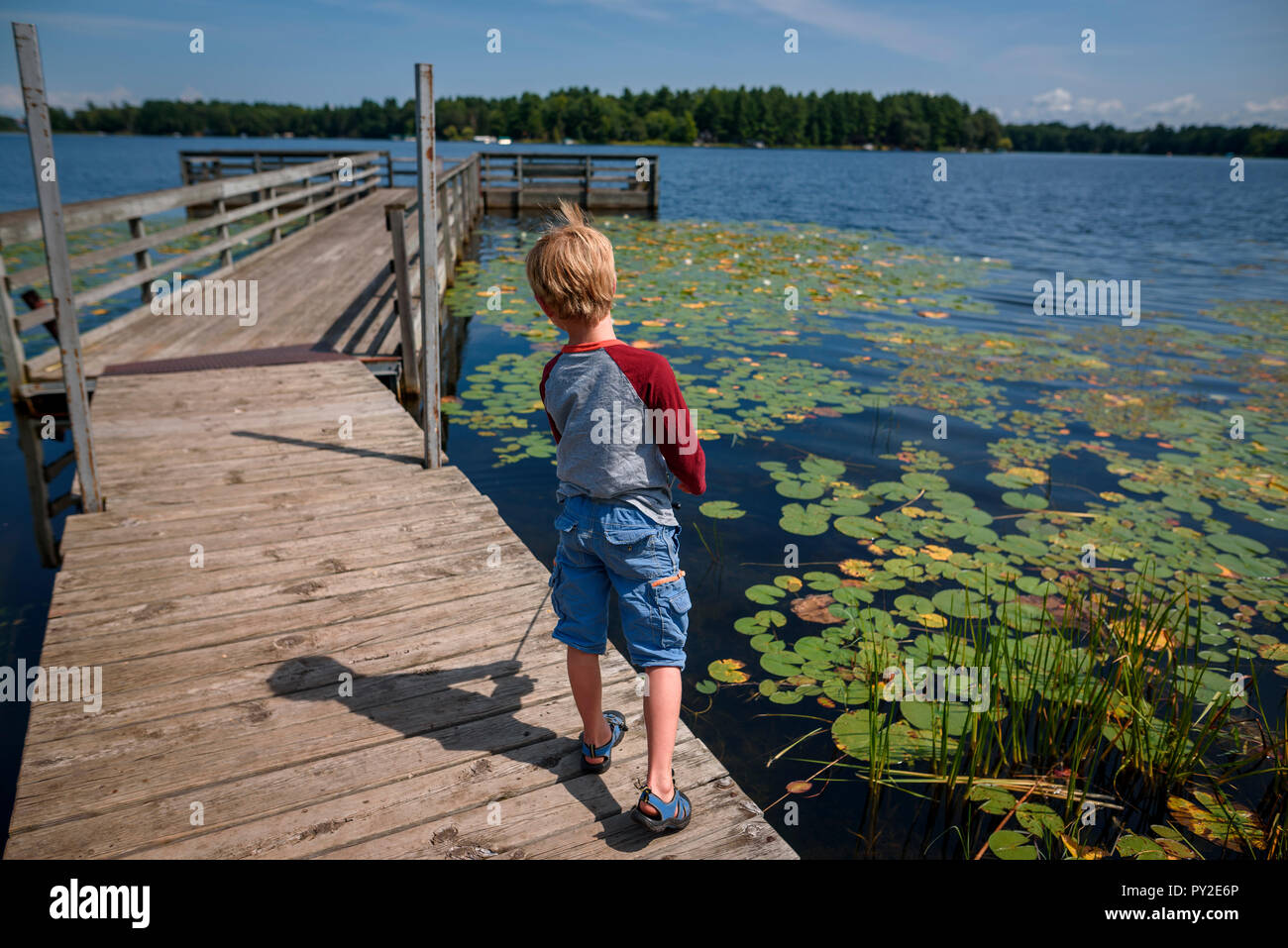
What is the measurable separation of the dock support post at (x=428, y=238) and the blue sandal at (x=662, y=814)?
2.40 meters

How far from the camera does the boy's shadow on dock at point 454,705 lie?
2008 mm

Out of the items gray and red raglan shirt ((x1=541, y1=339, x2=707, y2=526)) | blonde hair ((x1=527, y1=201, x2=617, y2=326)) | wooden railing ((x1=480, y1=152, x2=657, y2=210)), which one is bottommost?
gray and red raglan shirt ((x1=541, y1=339, x2=707, y2=526))

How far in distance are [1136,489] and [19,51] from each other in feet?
20.3

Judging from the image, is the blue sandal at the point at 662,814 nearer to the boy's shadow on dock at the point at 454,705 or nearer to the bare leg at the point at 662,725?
the bare leg at the point at 662,725

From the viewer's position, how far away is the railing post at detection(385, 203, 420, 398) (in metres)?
5.33

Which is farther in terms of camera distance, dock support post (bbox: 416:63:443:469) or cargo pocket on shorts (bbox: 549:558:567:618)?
dock support post (bbox: 416:63:443:469)

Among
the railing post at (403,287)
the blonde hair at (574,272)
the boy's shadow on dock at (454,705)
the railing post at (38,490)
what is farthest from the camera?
the railing post at (403,287)

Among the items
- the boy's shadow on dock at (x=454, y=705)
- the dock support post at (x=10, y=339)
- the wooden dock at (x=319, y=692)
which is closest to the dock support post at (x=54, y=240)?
the wooden dock at (x=319, y=692)

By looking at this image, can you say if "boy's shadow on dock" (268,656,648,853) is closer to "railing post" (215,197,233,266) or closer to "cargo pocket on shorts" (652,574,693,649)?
"cargo pocket on shorts" (652,574,693,649)

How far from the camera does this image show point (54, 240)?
9.70 feet

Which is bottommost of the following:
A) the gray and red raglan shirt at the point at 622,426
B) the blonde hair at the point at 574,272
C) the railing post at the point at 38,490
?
the railing post at the point at 38,490

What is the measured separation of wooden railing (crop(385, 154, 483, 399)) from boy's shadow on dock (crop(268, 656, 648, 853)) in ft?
6.34

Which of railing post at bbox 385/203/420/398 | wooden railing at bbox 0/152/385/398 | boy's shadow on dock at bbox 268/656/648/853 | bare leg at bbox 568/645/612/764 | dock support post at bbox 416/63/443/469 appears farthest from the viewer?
railing post at bbox 385/203/420/398

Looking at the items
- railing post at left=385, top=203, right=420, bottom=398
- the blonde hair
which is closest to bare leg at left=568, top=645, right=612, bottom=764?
the blonde hair
